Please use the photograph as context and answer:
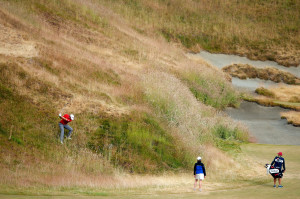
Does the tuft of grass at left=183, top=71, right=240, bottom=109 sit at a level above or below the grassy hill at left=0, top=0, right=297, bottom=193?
above

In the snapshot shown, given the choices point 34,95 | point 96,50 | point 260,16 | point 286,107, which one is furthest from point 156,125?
point 260,16

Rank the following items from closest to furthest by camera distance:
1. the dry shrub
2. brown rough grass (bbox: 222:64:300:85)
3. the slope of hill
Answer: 1. the slope of hill
2. the dry shrub
3. brown rough grass (bbox: 222:64:300:85)

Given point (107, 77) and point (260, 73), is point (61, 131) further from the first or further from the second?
point (260, 73)

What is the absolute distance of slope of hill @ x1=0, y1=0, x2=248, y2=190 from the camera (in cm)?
2702

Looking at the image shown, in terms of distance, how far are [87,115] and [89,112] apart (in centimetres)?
40

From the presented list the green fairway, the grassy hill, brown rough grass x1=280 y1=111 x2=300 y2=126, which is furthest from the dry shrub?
brown rough grass x1=280 y1=111 x2=300 y2=126

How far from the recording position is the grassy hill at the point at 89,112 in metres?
27.1

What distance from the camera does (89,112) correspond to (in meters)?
32.4

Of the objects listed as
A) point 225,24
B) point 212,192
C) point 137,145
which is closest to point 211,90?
point 137,145

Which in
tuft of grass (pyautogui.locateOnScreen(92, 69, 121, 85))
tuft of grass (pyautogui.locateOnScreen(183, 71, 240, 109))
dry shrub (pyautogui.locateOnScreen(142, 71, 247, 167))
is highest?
tuft of grass (pyautogui.locateOnScreen(183, 71, 240, 109))

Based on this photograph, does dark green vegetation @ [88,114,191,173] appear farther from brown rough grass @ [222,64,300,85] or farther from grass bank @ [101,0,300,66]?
grass bank @ [101,0,300,66]

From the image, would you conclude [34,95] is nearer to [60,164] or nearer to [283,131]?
[60,164]

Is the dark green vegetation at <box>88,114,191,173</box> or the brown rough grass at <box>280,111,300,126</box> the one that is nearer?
the dark green vegetation at <box>88,114,191,173</box>

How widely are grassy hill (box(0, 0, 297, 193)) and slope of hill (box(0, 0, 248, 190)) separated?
7cm
